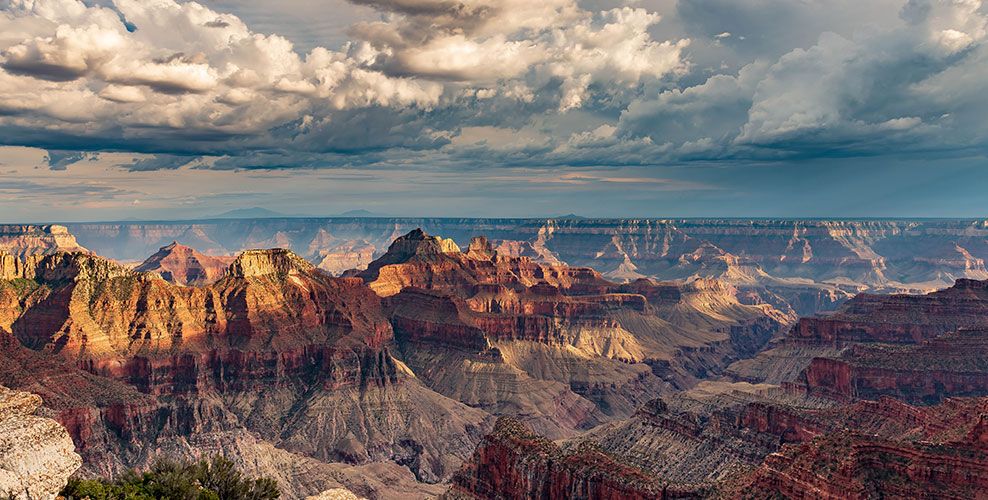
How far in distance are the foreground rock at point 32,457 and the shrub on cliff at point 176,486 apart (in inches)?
118

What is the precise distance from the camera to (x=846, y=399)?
155m

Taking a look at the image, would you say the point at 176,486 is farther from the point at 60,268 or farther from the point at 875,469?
the point at 60,268

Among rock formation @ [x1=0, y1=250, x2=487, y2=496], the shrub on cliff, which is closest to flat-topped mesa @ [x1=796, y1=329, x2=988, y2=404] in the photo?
rock formation @ [x1=0, y1=250, x2=487, y2=496]

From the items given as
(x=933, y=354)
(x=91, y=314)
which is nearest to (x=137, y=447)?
(x=91, y=314)

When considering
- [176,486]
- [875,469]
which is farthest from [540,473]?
[176,486]

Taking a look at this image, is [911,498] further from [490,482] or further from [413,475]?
[413,475]

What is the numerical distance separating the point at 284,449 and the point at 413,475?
990 inches

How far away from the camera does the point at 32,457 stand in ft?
160

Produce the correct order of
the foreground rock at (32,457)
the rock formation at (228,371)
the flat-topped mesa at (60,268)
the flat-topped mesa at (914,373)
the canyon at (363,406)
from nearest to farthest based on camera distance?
the foreground rock at (32,457), the canyon at (363,406), the rock formation at (228,371), the flat-topped mesa at (914,373), the flat-topped mesa at (60,268)

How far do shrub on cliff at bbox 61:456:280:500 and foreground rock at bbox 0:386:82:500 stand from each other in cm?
299

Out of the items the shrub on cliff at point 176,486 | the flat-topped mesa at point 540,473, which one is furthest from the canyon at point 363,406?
the shrub on cliff at point 176,486

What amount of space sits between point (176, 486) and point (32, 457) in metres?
18.7

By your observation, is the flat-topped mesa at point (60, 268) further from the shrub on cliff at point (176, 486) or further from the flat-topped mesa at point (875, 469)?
the flat-topped mesa at point (875, 469)

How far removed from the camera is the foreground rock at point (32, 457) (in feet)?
153
